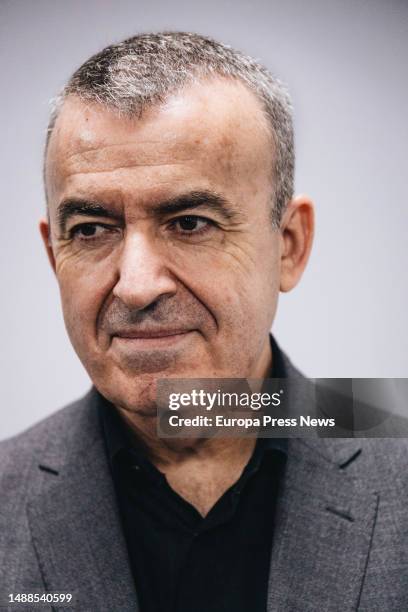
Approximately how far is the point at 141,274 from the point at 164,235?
0.28 ft

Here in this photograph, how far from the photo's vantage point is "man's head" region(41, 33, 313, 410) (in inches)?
37.0

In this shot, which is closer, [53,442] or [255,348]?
[255,348]

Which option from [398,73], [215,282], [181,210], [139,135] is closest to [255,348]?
[215,282]

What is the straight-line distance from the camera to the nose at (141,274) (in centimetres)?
92

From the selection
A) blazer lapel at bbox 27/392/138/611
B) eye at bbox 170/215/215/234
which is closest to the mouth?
eye at bbox 170/215/215/234

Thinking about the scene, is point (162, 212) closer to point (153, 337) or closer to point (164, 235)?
point (164, 235)

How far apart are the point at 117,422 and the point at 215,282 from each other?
37cm

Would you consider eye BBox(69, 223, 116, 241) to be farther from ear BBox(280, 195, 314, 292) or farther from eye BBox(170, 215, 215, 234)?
ear BBox(280, 195, 314, 292)

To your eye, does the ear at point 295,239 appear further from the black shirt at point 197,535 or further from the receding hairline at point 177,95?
the black shirt at point 197,535

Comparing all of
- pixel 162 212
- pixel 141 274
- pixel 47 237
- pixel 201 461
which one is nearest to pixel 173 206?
pixel 162 212

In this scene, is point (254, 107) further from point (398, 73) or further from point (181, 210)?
point (398, 73)

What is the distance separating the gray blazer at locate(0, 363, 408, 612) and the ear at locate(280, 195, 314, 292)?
1.05ft

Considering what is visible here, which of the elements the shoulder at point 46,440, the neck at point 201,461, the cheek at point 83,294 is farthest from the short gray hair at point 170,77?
the shoulder at point 46,440

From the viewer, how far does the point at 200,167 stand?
37.1 inches
